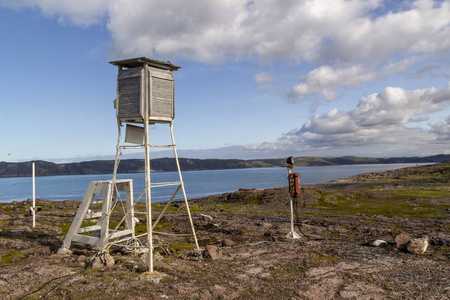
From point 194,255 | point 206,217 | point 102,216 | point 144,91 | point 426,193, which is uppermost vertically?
point 144,91

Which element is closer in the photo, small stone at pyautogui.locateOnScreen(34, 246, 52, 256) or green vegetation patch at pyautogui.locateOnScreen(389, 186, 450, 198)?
small stone at pyautogui.locateOnScreen(34, 246, 52, 256)

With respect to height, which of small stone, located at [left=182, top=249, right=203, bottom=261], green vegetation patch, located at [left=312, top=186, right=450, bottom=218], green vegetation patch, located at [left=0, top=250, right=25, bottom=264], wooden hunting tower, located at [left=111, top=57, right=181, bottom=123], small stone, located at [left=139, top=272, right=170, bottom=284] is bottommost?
green vegetation patch, located at [left=312, top=186, right=450, bottom=218]

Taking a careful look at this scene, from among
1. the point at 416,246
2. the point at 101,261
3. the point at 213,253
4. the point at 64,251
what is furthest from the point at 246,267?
the point at 64,251

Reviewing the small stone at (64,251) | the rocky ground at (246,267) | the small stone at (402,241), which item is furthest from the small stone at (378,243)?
the small stone at (64,251)

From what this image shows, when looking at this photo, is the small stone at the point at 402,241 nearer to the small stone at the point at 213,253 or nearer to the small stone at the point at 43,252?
the small stone at the point at 213,253

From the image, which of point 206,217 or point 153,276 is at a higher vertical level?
point 153,276

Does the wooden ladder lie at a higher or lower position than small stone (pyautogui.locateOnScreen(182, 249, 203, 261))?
higher

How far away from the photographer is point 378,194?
5522cm

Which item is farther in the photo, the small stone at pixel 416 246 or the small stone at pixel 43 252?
the small stone at pixel 43 252

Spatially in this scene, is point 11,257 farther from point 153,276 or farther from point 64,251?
point 153,276

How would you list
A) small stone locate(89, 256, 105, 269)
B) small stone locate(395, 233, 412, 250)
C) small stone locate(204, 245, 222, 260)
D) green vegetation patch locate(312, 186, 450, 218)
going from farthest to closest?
green vegetation patch locate(312, 186, 450, 218), small stone locate(395, 233, 412, 250), small stone locate(204, 245, 222, 260), small stone locate(89, 256, 105, 269)

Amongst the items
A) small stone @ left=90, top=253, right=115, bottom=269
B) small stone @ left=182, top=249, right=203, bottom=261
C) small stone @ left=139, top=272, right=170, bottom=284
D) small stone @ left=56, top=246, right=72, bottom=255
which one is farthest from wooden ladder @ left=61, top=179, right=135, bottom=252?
small stone @ left=182, top=249, right=203, bottom=261

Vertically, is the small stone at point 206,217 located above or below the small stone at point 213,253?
below

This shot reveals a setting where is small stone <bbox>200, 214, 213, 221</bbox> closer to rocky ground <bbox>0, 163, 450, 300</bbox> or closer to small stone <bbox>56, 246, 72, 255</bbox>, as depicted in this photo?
rocky ground <bbox>0, 163, 450, 300</bbox>
